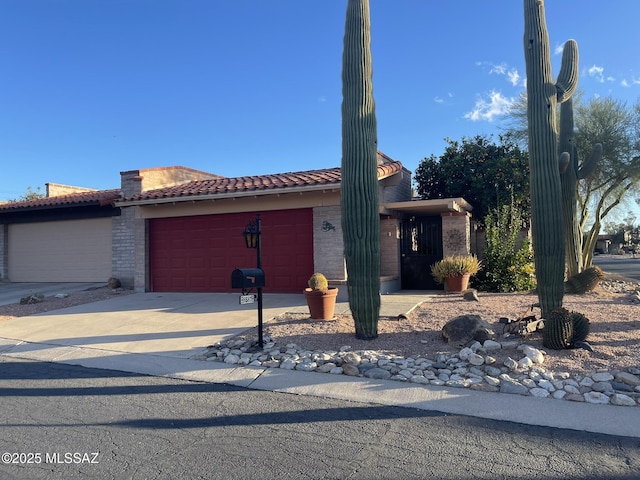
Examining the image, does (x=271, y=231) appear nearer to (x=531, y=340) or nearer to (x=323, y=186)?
(x=323, y=186)

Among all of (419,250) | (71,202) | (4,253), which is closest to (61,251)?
(71,202)

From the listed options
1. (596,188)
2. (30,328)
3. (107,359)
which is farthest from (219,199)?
(596,188)

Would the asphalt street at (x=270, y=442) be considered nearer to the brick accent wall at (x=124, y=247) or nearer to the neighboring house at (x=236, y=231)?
the neighboring house at (x=236, y=231)

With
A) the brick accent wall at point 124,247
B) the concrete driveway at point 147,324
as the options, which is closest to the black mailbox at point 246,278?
the concrete driveway at point 147,324

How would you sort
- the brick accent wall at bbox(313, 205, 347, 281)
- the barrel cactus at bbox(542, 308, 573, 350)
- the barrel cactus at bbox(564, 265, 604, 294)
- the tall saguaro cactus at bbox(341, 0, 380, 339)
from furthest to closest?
the brick accent wall at bbox(313, 205, 347, 281) → the barrel cactus at bbox(564, 265, 604, 294) → the tall saguaro cactus at bbox(341, 0, 380, 339) → the barrel cactus at bbox(542, 308, 573, 350)

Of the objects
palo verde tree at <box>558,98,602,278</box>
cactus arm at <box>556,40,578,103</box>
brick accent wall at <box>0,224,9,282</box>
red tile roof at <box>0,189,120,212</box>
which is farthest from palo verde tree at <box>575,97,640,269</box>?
brick accent wall at <box>0,224,9,282</box>

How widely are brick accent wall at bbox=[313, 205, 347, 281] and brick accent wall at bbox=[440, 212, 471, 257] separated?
312cm

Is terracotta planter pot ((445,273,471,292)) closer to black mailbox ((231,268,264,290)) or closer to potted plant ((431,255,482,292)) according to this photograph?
potted plant ((431,255,482,292))

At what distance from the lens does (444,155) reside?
16.8 m

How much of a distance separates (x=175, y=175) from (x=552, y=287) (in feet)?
44.8

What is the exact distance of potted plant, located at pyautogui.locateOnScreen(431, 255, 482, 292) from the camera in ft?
36.9

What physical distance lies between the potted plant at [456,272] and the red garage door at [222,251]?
3514 millimetres

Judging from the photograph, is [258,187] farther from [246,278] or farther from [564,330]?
[564,330]

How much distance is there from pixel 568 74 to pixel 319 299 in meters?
6.41
